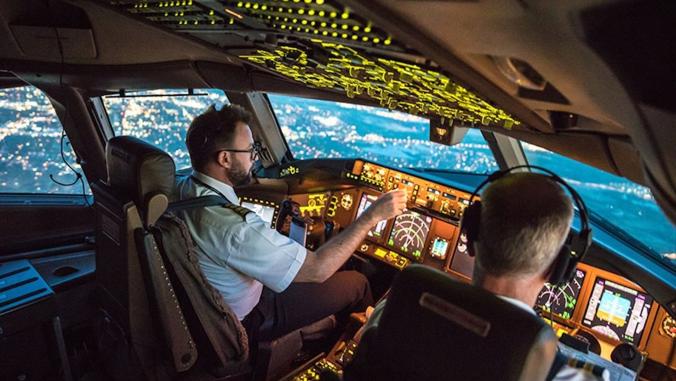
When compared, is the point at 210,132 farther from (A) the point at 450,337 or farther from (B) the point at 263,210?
(A) the point at 450,337

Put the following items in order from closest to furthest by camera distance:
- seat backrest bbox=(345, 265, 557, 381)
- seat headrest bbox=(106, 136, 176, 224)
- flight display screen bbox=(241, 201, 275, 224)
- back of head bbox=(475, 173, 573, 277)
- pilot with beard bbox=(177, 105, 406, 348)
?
seat backrest bbox=(345, 265, 557, 381) < back of head bbox=(475, 173, 573, 277) < seat headrest bbox=(106, 136, 176, 224) < pilot with beard bbox=(177, 105, 406, 348) < flight display screen bbox=(241, 201, 275, 224)

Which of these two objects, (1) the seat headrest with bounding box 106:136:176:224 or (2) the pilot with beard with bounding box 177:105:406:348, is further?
(2) the pilot with beard with bounding box 177:105:406:348

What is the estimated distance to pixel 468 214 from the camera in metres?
1.12

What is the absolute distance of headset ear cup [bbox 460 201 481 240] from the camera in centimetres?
107

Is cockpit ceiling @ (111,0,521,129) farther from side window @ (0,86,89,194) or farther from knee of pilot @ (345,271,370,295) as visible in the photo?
side window @ (0,86,89,194)

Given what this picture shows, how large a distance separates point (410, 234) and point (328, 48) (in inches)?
67.2

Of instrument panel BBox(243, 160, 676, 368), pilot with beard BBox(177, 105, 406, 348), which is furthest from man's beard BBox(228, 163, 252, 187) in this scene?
instrument panel BBox(243, 160, 676, 368)

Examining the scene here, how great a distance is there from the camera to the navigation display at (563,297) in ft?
7.25

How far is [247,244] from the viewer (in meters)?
1.82

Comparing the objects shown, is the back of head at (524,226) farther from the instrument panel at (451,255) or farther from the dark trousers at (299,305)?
the dark trousers at (299,305)

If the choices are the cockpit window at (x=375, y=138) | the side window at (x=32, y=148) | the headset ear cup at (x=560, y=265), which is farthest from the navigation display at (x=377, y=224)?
the side window at (x=32, y=148)

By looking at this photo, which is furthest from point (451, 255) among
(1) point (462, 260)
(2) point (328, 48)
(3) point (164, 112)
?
Answer: (3) point (164, 112)

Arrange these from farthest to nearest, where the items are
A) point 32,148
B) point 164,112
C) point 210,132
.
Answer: point 164,112, point 32,148, point 210,132

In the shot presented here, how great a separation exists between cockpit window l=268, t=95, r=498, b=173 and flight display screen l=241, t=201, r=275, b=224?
466 millimetres
